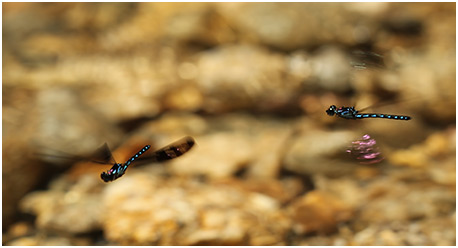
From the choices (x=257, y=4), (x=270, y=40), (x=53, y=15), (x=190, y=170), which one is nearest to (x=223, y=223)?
(x=190, y=170)

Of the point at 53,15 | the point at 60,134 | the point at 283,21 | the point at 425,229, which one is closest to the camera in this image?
the point at 425,229

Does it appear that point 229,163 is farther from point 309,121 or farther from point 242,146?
point 309,121

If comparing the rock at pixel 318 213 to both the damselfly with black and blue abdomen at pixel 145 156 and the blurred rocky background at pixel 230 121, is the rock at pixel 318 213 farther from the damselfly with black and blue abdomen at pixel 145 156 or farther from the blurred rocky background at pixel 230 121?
the damselfly with black and blue abdomen at pixel 145 156

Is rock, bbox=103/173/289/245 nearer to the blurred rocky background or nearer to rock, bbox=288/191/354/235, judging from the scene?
the blurred rocky background

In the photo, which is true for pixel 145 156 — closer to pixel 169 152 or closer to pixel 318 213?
pixel 169 152

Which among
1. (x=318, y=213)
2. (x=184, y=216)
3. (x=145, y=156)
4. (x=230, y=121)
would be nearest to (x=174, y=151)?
(x=145, y=156)

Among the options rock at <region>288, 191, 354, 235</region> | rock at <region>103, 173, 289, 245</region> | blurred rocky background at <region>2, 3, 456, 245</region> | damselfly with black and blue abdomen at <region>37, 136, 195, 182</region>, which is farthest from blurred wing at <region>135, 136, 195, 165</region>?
rock at <region>288, 191, 354, 235</region>

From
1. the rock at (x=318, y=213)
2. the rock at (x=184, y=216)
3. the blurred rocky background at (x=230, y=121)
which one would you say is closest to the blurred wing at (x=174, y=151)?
the blurred rocky background at (x=230, y=121)

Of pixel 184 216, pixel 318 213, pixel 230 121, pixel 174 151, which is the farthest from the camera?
pixel 230 121

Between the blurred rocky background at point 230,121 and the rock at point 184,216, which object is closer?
the rock at point 184,216
